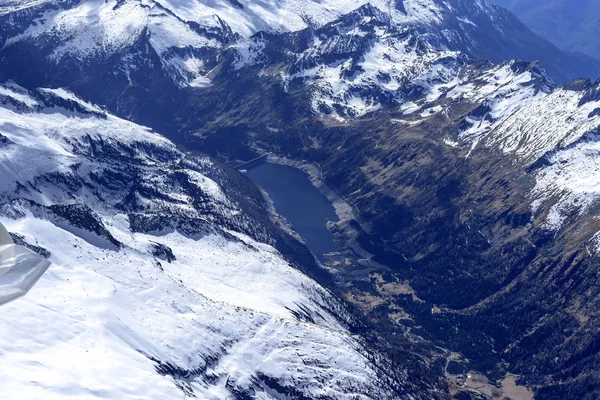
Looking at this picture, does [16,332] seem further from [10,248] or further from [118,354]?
[10,248]

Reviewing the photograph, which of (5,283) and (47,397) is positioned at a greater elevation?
(5,283)

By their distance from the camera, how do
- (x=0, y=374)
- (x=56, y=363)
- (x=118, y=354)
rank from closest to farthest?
(x=0, y=374), (x=56, y=363), (x=118, y=354)

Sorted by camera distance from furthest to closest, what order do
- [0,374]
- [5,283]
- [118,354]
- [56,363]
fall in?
[118,354] → [56,363] → [0,374] → [5,283]

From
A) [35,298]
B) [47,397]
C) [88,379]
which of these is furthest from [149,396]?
[35,298]

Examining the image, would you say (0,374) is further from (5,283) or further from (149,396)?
(5,283)

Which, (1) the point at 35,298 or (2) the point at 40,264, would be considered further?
(1) the point at 35,298

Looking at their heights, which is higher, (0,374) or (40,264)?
(40,264)

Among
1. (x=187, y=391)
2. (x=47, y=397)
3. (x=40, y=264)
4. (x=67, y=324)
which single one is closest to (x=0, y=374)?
(x=47, y=397)

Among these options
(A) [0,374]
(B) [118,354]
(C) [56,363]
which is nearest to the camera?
(A) [0,374]

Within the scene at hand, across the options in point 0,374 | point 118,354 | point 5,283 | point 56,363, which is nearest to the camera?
point 5,283
